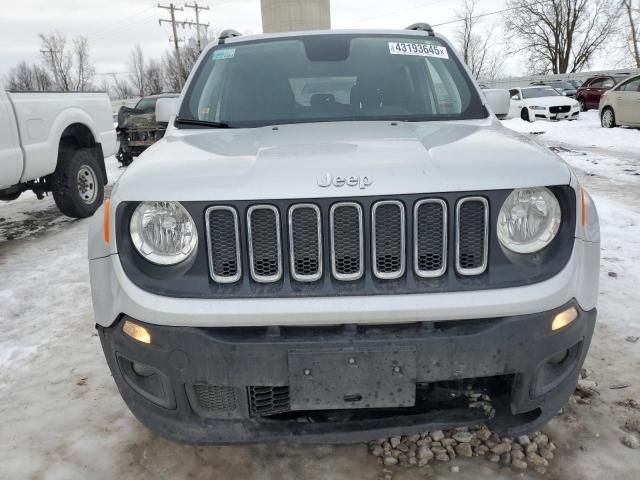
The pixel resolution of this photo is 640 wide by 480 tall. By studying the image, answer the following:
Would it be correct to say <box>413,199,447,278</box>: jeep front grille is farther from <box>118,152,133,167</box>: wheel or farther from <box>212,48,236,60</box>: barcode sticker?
<box>118,152,133,167</box>: wheel

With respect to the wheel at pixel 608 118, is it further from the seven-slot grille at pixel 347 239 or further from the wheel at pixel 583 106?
the seven-slot grille at pixel 347 239

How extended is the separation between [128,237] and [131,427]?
1131mm

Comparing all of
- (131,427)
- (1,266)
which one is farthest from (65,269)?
(131,427)

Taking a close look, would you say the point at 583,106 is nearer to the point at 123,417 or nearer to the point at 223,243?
the point at 123,417

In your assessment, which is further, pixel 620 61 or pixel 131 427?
pixel 620 61

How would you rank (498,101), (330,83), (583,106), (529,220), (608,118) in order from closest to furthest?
1. (529,220)
2. (330,83)
3. (498,101)
4. (608,118)
5. (583,106)

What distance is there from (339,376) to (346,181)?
2.18 ft

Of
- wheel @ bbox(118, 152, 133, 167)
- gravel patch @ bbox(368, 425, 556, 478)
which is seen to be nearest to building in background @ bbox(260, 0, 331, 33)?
wheel @ bbox(118, 152, 133, 167)

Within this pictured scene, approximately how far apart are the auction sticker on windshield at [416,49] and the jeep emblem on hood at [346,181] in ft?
5.86

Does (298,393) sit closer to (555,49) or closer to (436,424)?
(436,424)

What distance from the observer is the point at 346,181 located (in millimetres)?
1822

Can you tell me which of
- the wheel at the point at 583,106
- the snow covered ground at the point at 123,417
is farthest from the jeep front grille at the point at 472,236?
the wheel at the point at 583,106

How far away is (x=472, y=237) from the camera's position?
1.88m

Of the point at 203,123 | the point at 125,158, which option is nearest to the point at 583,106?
the point at 125,158
